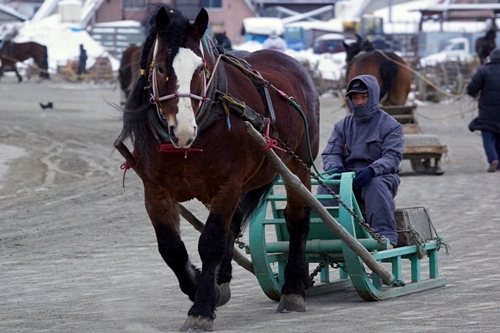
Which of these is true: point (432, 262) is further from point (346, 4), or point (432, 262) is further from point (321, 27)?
point (346, 4)

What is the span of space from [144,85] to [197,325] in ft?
4.54

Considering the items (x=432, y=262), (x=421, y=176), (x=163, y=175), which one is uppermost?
(x=163, y=175)

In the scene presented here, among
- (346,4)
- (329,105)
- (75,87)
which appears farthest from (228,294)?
(346,4)

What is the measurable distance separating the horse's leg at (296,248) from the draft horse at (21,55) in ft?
126

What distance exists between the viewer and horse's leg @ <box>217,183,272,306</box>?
708 centimetres

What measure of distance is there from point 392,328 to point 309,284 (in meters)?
1.57

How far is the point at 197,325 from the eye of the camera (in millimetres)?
6035

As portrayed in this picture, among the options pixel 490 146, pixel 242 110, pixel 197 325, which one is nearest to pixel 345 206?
pixel 242 110

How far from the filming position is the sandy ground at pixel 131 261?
20.8 ft

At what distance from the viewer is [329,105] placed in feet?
102

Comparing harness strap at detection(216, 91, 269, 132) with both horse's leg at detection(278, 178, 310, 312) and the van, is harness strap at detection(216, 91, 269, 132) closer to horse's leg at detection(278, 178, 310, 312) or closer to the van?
horse's leg at detection(278, 178, 310, 312)

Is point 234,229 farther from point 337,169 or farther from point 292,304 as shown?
point 337,169

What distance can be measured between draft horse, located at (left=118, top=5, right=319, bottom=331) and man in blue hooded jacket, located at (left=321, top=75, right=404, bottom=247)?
89cm

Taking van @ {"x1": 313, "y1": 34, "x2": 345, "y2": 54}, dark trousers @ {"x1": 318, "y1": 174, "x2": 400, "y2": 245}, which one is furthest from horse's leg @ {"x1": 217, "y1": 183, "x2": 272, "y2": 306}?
van @ {"x1": 313, "y1": 34, "x2": 345, "y2": 54}
